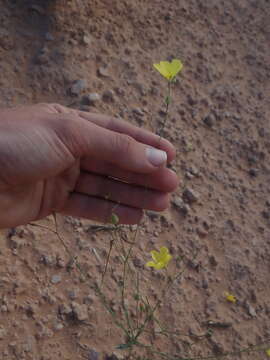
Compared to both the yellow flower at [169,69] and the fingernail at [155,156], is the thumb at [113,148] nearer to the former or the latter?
the fingernail at [155,156]

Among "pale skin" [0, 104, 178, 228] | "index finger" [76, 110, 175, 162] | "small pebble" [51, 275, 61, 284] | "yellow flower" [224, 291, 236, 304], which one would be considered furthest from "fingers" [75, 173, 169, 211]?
"yellow flower" [224, 291, 236, 304]

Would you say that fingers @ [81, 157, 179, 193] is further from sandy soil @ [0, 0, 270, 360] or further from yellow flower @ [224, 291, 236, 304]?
yellow flower @ [224, 291, 236, 304]

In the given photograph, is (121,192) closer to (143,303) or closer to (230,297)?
(143,303)

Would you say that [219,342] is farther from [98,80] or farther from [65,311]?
[98,80]

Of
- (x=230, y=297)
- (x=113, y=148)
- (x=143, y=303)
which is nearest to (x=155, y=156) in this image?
(x=113, y=148)

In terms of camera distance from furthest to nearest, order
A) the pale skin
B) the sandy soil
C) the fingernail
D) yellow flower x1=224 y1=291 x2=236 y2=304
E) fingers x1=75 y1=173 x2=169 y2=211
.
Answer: yellow flower x1=224 y1=291 x2=236 y2=304 → fingers x1=75 y1=173 x2=169 y2=211 → the sandy soil → the fingernail → the pale skin

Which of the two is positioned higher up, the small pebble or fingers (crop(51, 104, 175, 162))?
fingers (crop(51, 104, 175, 162))
